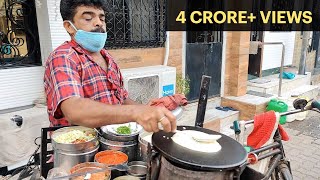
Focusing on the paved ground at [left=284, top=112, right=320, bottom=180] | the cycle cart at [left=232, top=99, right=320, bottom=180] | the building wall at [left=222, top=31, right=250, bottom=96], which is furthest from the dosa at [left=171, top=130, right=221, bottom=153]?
the building wall at [left=222, top=31, right=250, bottom=96]

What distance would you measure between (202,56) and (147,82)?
7.10 ft

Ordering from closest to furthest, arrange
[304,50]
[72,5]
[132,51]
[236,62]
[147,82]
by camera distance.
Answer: [72,5]
[147,82]
[132,51]
[236,62]
[304,50]

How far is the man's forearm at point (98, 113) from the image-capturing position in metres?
1.38

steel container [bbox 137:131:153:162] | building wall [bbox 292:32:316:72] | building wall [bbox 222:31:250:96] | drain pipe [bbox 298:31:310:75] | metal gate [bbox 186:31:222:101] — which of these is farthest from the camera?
building wall [bbox 292:32:316:72]

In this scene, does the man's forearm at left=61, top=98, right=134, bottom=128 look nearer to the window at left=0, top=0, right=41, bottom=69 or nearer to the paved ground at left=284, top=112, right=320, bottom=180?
the window at left=0, top=0, right=41, bottom=69

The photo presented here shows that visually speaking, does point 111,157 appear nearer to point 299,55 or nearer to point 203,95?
point 203,95

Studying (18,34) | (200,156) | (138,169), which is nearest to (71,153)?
(138,169)

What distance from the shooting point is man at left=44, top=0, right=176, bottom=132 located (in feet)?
4.49

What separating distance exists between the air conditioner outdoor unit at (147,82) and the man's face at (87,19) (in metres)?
2.26

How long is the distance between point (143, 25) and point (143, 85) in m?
1.25

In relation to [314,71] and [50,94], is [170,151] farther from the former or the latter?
[314,71]

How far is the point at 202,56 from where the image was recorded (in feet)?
20.4

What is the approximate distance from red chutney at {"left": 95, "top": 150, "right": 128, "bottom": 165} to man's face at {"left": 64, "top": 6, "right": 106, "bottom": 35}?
0.92 m

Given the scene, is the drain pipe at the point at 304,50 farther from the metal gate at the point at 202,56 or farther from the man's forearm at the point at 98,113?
the man's forearm at the point at 98,113
